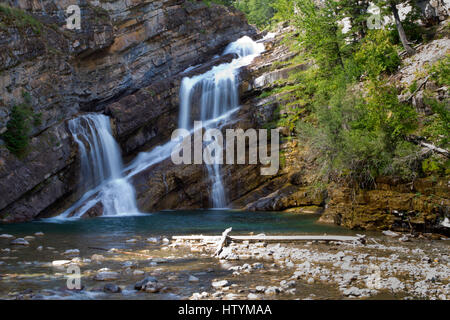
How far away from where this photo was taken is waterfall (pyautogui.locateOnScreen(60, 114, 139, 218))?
26.2m

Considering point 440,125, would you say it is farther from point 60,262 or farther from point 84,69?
point 84,69

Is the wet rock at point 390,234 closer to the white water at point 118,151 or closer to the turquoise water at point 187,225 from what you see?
the turquoise water at point 187,225

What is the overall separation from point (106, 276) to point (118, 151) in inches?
876

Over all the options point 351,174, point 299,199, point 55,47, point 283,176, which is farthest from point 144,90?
point 351,174

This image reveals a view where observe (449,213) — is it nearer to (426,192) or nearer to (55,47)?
(426,192)

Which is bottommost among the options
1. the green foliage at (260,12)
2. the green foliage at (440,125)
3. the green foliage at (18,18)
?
the green foliage at (440,125)

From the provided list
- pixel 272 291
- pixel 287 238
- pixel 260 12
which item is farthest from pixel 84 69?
pixel 260 12

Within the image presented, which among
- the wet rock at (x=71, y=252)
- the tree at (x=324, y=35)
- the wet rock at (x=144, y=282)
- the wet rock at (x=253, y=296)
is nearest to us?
the wet rock at (x=253, y=296)

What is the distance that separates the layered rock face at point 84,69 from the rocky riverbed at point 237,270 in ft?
40.4

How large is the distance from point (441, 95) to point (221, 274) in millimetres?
12919
